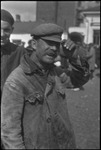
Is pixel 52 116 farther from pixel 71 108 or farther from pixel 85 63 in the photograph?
pixel 71 108

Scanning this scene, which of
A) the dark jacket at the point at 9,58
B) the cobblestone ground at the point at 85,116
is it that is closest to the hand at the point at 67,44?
the dark jacket at the point at 9,58

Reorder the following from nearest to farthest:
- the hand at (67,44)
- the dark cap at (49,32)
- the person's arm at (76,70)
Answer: the dark cap at (49,32) → the hand at (67,44) → the person's arm at (76,70)

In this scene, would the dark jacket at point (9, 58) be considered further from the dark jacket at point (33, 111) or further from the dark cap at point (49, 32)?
the dark cap at point (49, 32)

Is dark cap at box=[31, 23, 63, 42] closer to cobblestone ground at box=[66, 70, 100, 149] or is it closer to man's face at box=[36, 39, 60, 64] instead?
man's face at box=[36, 39, 60, 64]

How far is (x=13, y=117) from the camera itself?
100 inches

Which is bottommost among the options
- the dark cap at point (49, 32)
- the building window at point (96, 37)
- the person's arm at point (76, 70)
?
→ the person's arm at point (76, 70)

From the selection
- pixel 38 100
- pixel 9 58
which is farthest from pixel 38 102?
pixel 9 58

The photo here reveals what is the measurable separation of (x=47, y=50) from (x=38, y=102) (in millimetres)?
481

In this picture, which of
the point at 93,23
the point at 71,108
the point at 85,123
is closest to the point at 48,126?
the point at 85,123

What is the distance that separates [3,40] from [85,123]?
360 centimetres

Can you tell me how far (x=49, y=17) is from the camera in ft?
141

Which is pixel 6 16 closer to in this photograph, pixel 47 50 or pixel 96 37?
pixel 47 50

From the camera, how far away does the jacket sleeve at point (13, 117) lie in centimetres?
254

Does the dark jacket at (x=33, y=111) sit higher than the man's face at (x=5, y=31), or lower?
lower
